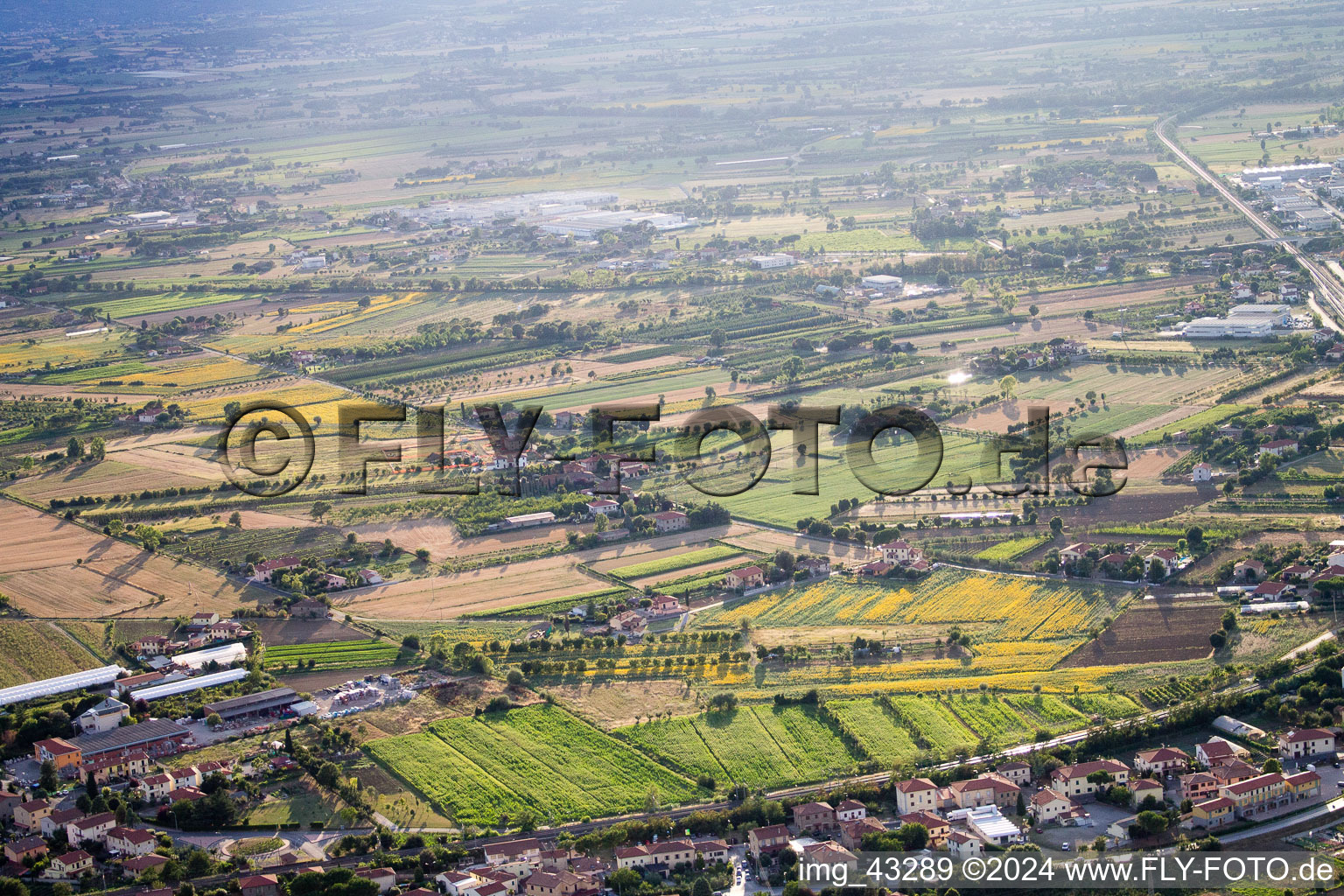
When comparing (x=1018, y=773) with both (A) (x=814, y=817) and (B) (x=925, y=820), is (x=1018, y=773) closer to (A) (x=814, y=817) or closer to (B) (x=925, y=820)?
(B) (x=925, y=820)

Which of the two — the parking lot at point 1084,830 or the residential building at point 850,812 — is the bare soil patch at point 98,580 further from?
the parking lot at point 1084,830

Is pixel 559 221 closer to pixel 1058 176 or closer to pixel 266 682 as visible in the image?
pixel 1058 176

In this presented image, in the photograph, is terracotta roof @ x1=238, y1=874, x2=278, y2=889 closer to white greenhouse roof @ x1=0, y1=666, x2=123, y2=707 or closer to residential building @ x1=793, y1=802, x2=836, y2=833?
residential building @ x1=793, y1=802, x2=836, y2=833

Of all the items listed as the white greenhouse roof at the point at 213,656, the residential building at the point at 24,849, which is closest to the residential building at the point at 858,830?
the residential building at the point at 24,849

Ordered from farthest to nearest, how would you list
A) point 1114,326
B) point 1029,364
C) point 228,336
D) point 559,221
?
point 559,221 → point 228,336 → point 1114,326 → point 1029,364

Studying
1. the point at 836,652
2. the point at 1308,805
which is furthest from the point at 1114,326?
the point at 1308,805

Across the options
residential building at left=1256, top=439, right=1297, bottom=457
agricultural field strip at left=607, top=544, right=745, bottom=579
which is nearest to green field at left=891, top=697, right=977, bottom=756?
agricultural field strip at left=607, top=544, right=745, bottom=579
